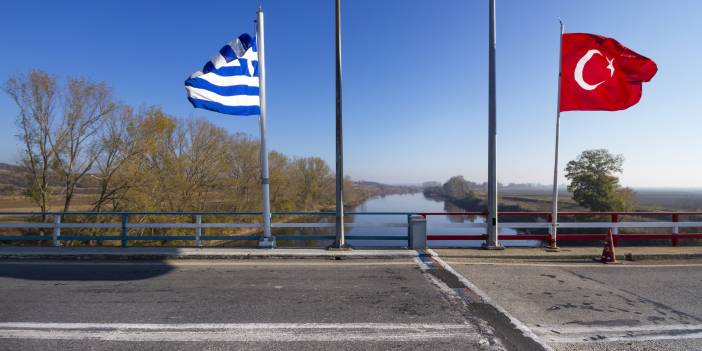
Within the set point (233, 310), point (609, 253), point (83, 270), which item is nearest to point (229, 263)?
point (83, 270)

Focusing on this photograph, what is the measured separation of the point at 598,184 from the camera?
47250 mm

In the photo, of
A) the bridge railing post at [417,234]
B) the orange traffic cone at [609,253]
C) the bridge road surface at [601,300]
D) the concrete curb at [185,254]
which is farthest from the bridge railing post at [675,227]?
the concrete curb at [185,254]

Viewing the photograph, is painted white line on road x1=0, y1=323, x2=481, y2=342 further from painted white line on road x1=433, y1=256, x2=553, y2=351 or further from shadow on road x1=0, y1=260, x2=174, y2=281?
shadow on road x1=0, y1=260, x2=174, y2=281

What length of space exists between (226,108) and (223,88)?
0.47 meters

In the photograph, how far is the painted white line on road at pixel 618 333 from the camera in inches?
140

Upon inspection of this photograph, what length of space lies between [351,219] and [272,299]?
154ft

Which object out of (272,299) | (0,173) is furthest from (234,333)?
(0,173)

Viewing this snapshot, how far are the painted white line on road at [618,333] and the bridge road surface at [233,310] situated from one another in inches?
26.8

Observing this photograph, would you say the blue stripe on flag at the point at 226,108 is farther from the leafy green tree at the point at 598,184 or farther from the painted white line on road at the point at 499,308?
the leafy green tree at the point at 598,184

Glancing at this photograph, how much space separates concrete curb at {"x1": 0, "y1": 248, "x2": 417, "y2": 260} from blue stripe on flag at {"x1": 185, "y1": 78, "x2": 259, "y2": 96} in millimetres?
3706

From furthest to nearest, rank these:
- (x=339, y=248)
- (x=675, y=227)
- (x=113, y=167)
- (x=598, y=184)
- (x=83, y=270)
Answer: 1. (x=598, y=184)
2. (x=113, y=167)
3. (x=675, y=227)
4. (x=339, y=248)
5. (x=83, y=270)

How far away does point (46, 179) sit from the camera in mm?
17953

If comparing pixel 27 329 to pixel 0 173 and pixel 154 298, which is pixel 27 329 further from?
pixel 0 173

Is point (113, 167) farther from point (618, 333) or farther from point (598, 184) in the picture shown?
point (598, 184)
